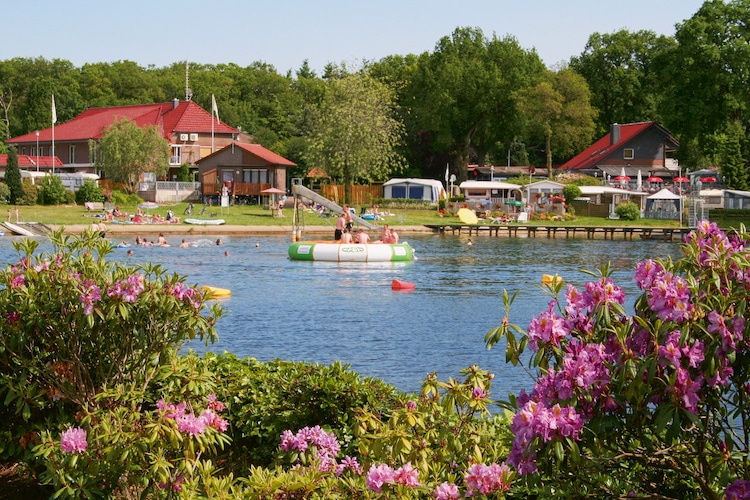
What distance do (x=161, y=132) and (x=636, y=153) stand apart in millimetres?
45067

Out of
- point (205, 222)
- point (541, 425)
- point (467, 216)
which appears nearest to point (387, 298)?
point (541, 425)

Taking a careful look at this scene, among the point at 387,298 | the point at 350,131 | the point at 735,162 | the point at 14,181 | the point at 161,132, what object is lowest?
the point at 387,298

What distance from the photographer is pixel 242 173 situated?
83.4 metres

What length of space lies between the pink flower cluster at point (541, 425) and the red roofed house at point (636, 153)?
91.1m

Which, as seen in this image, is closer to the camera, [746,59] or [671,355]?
[671,355]

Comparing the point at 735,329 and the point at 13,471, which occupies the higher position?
the point at 735,329

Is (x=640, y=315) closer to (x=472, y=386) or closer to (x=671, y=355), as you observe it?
(x=671, y=355)

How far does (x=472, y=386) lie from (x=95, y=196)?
68454mm

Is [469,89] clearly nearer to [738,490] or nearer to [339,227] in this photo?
[339,227]

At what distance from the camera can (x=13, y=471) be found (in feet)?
29.7

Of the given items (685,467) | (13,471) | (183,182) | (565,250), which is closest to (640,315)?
(685,467)

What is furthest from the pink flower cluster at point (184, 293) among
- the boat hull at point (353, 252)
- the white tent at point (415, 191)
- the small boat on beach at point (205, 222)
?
the white tent at point (415, 191)

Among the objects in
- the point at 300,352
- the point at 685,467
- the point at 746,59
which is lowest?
the point at 300,352

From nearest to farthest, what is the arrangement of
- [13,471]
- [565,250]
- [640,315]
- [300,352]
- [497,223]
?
[640,315]
[13,471]
[300,352]
[565,250]
[497,223]
